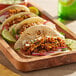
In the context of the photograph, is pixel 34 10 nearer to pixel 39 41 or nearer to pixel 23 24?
pixel 23 24

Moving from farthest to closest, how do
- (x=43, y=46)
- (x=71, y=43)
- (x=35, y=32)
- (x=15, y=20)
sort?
1. (x=15, y=20)
2. (x=35, y=32)
3. (x=71, y=43)
4. (x=43, y=46)

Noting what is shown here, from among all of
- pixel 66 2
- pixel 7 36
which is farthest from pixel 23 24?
pixel 66 2

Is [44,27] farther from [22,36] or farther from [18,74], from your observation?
[18,74]

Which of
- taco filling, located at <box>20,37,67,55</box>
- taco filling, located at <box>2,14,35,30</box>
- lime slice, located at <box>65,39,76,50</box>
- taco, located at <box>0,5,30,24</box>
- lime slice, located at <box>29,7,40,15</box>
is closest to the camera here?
taco filling, located at <box>20,37,67,55</box>

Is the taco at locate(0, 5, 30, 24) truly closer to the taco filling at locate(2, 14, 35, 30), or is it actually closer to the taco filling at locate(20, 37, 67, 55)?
the taco filling at locate(2, 14, 35, 30)

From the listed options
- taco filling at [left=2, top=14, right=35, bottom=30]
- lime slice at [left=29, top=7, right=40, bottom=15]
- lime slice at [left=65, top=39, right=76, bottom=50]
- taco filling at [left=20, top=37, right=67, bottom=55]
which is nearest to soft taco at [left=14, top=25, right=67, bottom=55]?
taco filling at [left=20, top=37, right=67, bottom=55]

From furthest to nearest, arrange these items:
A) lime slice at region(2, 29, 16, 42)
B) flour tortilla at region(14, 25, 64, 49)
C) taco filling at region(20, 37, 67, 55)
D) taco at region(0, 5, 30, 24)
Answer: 1. taco at region(0, 5, 30, 24)
2. lime slice at region(2, 29, 16, 42)
3. flour tortilla at region(14, 25, 64, 49)
4. taco filling at region(20, 37, 67, 55)

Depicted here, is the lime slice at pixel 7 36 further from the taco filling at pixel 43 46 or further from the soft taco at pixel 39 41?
the taco filling at pixel 43 46

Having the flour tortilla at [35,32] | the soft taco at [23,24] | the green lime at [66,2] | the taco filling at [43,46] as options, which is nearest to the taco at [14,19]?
the soft taco at [23,24]
